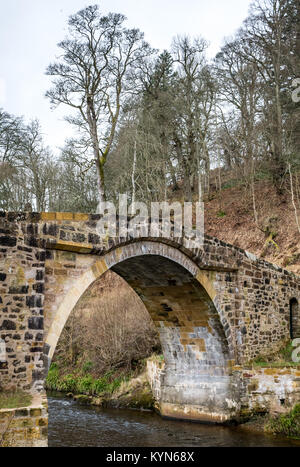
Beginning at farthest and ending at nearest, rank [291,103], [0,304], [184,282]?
[291,103] < [184,282] < [0,304]

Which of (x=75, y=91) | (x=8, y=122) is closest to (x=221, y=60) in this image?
(x=75, y=91)

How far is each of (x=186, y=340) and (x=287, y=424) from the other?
338 centimetres

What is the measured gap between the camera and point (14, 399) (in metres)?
6.46

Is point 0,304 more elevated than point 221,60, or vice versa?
point 221,60

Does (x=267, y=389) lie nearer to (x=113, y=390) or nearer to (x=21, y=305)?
(x=113, y=390)

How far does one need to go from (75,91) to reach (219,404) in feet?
38.2

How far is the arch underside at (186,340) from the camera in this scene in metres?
11.4

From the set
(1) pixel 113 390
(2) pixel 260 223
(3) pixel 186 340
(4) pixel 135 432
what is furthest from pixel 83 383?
(2) pixel 260 223

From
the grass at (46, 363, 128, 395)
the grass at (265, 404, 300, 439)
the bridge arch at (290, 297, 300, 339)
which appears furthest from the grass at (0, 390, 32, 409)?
the bridge arch at (290, 297, 300, 339)

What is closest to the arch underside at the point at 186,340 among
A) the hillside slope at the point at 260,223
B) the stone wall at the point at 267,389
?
the stone wall at the point at 267,389

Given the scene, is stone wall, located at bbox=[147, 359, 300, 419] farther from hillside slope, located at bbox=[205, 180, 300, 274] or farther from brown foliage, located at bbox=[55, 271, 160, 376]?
hillside slope, located at bbox=[205, 180, 300, 274]

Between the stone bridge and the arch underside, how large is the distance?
0.08ft
